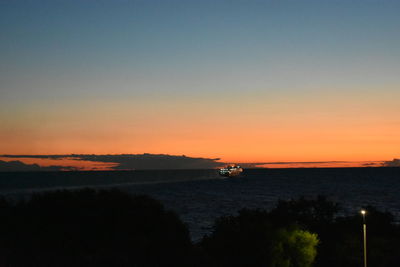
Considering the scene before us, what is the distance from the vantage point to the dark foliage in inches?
933

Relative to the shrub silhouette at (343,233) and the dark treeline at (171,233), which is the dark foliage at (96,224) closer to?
the dark treeline at (171,233)

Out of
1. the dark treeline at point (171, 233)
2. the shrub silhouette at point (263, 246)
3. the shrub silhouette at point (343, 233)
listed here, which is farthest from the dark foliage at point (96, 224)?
the shrub silhouette at point (343, 233)

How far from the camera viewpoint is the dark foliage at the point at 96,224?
2370 cm

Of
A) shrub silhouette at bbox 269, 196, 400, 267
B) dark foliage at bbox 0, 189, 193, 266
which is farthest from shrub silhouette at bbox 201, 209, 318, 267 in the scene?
dark foliage at bbox 0, 189, 193, 266

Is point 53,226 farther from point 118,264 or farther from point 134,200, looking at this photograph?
point 118,264

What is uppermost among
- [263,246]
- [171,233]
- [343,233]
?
[171,233]

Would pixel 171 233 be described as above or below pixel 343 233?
above

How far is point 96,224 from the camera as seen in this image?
2759cm

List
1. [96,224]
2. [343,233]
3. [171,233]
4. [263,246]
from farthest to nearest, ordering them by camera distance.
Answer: [343,233]
[96,224]
[171,233]
[263,246]

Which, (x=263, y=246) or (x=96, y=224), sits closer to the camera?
(x=263, y=246)

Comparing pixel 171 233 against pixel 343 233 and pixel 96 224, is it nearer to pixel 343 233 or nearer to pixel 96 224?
pixel 96 224

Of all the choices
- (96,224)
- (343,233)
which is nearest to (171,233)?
(96,224)

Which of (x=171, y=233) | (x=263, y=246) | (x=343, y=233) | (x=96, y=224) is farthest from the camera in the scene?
(x=343, y=233)

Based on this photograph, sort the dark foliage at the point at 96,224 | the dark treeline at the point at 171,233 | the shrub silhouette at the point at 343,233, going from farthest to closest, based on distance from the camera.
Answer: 1. the shrub silhouette at the point at 343,233
2. the dark treeline at the point at 171,233
3. the dark foliage at the point at 96,224
